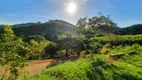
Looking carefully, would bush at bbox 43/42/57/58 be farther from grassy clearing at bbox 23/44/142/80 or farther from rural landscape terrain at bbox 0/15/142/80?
grassy clearing at bbox 23/44/142/80

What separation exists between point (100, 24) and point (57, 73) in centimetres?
737

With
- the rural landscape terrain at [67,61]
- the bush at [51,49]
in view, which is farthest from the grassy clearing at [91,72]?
the bush at [51,49]

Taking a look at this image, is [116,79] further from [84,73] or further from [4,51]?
[4,51]

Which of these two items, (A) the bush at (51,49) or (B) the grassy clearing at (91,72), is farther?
(A) the bush at (51,49)

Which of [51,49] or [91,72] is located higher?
[51,49]

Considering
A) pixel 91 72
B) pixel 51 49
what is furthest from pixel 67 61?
pixel 51 49

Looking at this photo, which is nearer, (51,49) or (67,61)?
(67,61)

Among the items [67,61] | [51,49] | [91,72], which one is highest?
[51,49]

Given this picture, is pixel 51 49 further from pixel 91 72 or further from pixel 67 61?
pixel 91 72

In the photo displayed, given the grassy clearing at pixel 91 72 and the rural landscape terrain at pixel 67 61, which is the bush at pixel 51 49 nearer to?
the rural landscape terrain at pixel 67 61

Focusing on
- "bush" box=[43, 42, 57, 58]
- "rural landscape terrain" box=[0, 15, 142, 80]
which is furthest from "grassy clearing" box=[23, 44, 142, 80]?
"bush" box=[43, 42, 57, 58]

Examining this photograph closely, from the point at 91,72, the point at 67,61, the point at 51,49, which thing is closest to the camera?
the point at 91,72

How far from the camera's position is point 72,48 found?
20.1 meters

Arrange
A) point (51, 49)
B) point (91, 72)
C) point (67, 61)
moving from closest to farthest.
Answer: point (91, 72) < point (67, 61) < point (51, 49)
